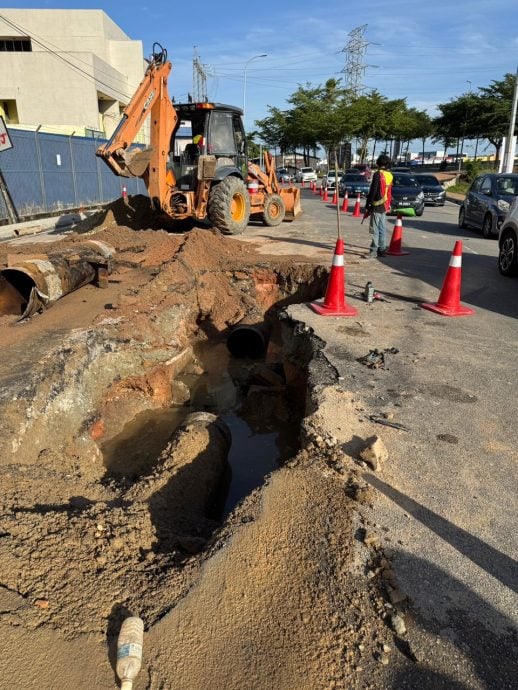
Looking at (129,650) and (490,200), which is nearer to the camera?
(129,650)

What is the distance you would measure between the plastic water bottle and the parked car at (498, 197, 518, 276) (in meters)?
8.17

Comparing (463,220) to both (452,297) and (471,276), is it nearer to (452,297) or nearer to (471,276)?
(471,276)

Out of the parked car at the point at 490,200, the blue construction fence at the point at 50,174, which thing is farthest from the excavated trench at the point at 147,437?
the blue construction fence at the point at 50,174

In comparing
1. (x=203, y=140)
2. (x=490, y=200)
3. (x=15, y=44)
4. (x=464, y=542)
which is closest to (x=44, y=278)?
(x=464, y=542)

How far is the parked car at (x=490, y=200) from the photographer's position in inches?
514

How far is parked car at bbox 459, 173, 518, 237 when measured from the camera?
13062 millimetres

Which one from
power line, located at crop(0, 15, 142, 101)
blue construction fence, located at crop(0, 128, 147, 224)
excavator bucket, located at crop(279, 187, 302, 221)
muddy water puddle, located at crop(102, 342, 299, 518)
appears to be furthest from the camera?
power line, located at crop(0, 15, 142, 101)

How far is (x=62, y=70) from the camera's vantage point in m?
30.2

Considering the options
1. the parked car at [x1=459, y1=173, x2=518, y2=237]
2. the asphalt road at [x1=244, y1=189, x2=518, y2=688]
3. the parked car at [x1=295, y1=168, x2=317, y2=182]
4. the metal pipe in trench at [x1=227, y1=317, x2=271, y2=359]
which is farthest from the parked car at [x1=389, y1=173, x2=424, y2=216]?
the parked car at [x1=295, y1=168, x2=317, y2=182]

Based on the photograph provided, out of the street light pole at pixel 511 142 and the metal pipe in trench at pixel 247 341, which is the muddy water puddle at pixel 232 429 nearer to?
the metal pipe in trench at pixel 247 341

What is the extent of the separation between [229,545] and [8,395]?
2.45 m

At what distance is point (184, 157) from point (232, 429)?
8.06m

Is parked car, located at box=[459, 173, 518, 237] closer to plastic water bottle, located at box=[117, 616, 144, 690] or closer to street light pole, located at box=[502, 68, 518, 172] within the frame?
street light pole, located at box=[502, 68, 518, 172]

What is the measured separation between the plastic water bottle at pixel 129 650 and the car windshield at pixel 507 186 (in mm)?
14095
